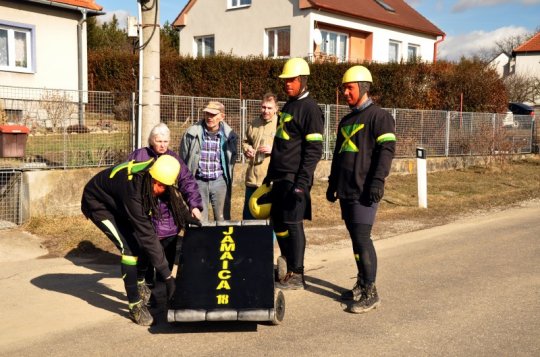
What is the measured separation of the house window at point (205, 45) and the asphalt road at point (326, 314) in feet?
81.9

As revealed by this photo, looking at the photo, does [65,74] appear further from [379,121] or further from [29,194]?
[379,121]

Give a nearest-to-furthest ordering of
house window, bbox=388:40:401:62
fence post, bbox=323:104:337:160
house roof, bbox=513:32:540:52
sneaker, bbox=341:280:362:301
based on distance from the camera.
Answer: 1. sneaker, bbox=341:280:362:301
2. fence post, bbox=323:104:337:160
3. house window, bbox=388:40:401:62
4. house roof, bbox=513:32:540:52

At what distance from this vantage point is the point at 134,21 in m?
7.86

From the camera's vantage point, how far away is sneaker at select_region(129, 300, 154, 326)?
4.84m

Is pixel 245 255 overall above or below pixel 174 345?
above

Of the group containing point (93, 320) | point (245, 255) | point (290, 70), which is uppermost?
point (290, 70)

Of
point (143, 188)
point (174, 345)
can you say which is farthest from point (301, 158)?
point (174, 345)

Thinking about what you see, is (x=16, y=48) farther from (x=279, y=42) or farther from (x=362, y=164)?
(x=362, y=164)

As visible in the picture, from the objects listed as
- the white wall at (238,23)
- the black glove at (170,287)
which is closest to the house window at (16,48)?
the white wall at (238,23)

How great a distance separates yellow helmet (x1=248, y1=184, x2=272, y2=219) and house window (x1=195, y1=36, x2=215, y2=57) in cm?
2623

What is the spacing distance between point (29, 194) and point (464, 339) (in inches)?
258

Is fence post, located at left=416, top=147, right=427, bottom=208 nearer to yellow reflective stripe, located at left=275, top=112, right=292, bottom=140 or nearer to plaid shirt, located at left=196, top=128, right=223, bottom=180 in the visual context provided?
plaid shirt, located at left=196, top=128, right=223, bottom=180

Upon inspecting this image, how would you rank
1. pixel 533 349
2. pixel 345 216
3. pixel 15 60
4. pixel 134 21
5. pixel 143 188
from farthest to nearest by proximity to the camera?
pixel 15 60 → pixel 134 21 → pixel 345 216 → pixel 143 188 → pixel 533 349

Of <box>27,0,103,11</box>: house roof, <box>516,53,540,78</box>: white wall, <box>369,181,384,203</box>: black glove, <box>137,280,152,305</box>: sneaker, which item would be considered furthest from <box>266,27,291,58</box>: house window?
<box>516,53,540,78</box>: white wall
